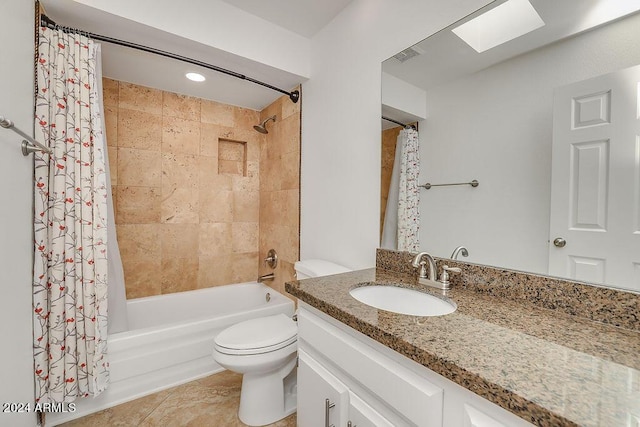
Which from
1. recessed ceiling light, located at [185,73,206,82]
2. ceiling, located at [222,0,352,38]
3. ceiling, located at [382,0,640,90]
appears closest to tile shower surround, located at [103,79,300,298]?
recessed ceiling light, located at [185,73,206,82]

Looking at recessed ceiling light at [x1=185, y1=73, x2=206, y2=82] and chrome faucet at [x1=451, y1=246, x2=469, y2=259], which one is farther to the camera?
recessed ceiling light at [x1=185, y1=73, x2=206, y2=82]

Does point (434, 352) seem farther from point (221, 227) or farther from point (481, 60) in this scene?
point (221, 227)

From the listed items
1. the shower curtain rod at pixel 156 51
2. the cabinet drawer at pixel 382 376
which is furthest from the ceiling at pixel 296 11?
the cabinet drawer at pixel 382 376

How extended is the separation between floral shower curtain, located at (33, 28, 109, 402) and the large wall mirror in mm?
1798

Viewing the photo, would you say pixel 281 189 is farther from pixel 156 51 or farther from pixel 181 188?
pixel 156 51

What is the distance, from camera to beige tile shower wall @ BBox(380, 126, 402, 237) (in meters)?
1.45

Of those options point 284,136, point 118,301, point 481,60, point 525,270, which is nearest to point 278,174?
point 284,136

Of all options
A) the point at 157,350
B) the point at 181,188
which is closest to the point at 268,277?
the point at 157,350

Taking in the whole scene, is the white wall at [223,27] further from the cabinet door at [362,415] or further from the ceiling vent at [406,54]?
the cabinet door at [362,415]

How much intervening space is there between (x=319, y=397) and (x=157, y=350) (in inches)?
51.1

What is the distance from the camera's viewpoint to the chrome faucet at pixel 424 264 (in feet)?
3.75

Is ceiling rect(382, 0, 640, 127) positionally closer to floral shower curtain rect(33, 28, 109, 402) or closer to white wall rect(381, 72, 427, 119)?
white wall rect(381, 72, 427, 119)

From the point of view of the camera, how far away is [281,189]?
2469 millimetres

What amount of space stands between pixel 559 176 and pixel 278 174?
205 centimetres
